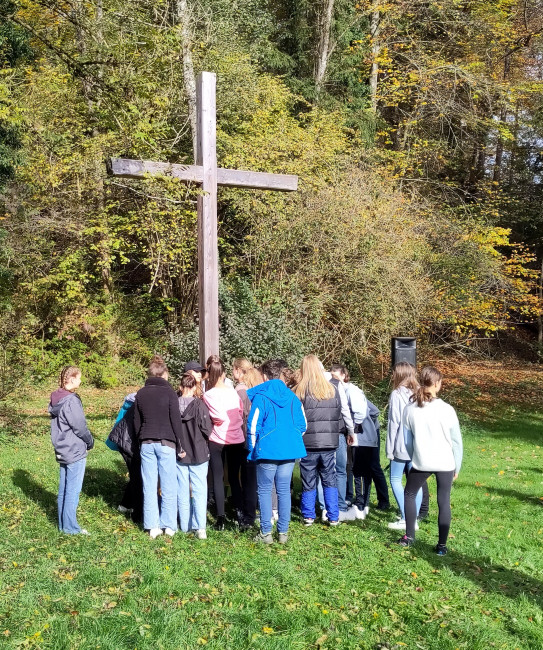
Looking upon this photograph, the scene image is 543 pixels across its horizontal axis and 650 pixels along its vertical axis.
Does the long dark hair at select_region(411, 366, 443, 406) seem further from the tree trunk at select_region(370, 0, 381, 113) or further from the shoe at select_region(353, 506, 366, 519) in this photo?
the tree trunk at select_region(370, 0, 381, 113)

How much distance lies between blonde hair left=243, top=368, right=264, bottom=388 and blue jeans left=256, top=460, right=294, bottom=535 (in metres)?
1.06

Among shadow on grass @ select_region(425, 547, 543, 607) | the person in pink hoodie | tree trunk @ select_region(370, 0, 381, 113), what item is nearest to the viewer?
shadow on grass @ select_region(425, 547, 543, 607)

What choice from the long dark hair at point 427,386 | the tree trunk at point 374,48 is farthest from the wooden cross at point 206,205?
the tree trunk at point 374,48

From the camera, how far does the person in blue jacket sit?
606 cm

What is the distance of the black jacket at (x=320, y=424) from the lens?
6.50 meters

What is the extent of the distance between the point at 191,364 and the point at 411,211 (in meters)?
14.1

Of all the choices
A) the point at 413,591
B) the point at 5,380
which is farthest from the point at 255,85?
the point at 413,591

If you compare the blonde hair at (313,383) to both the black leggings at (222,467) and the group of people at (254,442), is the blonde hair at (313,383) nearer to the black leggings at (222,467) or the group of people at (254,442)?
the group of people at (254,442)

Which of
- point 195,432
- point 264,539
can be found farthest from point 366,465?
point 195,432

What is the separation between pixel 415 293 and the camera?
15.2 metres

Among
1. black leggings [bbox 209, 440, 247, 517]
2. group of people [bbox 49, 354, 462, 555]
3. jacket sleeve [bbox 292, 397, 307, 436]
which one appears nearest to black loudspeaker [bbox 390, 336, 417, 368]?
group of people [bbox 49, 354, 462, 555]

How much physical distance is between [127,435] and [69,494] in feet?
2.63

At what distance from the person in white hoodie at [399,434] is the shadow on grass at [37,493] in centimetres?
335

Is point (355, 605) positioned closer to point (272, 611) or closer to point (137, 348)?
point (272, 611)
